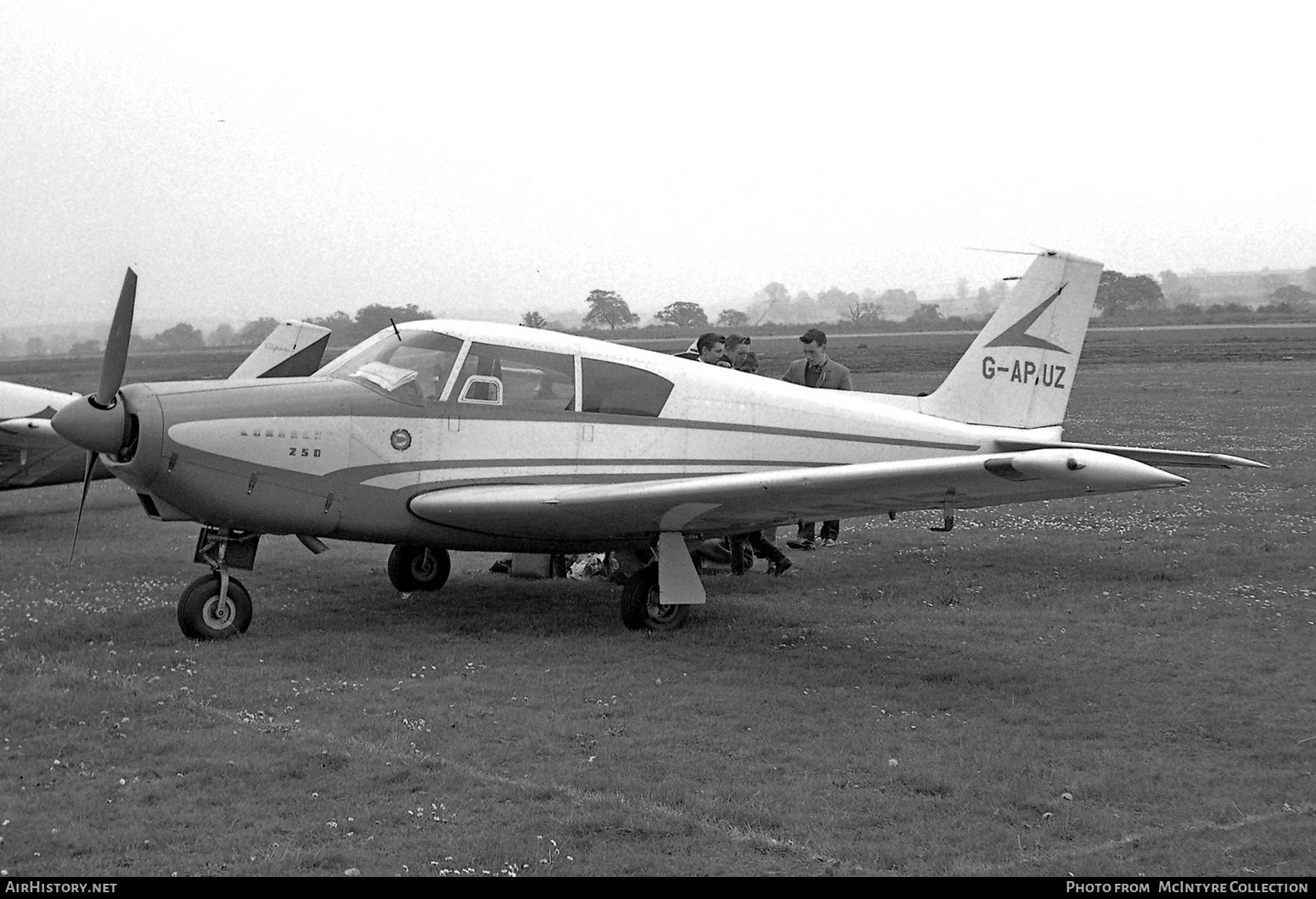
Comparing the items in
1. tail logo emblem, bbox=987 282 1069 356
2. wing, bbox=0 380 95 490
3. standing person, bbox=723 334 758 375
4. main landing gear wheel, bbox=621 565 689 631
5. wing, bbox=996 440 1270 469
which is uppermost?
tail logo emblem, bbox=987 282 1069 356

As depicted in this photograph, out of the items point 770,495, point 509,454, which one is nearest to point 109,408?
point 509,454

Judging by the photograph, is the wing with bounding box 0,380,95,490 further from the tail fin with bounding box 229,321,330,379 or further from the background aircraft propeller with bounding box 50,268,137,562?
the background aircraft propeller with bounding box 50,268,137,562

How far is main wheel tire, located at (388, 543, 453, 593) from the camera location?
10.2 meters

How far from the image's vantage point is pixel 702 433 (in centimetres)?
937

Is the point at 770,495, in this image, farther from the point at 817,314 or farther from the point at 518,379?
the point at 817,314

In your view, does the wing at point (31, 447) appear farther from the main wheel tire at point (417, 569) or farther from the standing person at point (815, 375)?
the standing person at point (815, 375)

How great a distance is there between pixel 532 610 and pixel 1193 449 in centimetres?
1220

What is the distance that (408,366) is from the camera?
29.2ft

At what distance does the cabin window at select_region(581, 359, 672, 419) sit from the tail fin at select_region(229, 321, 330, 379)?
6311 mm

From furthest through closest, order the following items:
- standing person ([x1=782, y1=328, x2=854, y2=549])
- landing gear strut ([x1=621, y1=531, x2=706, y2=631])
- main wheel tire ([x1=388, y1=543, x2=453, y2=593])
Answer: standing person ([x1=782, y1=328, x2=854, y2=549]), main wheel tire ([x1=388, y1=543, x2=453, y2=593]), landing gear strut ([x1=621, y1=531, x2=706, y2=631])

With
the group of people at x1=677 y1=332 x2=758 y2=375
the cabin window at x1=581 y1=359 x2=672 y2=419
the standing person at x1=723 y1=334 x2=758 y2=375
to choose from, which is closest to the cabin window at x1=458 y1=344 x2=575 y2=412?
the cabin window at x1=581 y1=359 x2=672 y2=419

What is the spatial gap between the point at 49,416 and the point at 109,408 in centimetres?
840

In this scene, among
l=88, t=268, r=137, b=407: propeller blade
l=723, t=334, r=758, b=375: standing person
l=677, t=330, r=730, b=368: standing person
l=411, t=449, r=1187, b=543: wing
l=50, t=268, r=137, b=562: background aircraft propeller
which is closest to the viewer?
l=411, t=449, r=1187, b=543: wing

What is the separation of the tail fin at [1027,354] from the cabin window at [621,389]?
2.63m
